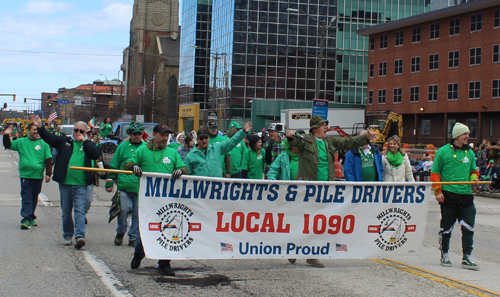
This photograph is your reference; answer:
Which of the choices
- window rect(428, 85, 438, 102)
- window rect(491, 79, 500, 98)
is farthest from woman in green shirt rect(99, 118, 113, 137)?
window rect(428, 85, 438, 102)

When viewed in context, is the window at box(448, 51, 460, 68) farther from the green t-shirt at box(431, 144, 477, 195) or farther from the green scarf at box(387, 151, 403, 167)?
the green t-shirt at box(431, 144, 477, 195)

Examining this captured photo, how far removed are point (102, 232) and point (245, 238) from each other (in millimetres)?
3949

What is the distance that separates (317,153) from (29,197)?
18.4 ft

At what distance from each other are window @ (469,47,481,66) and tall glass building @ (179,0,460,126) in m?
17.0

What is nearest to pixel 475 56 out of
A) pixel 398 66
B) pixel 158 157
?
pixel 398 66

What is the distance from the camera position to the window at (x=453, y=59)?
46062 millimetres

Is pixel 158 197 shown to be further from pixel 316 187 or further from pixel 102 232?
pixel 102 232

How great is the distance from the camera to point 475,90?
4447cm

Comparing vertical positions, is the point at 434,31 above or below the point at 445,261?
above

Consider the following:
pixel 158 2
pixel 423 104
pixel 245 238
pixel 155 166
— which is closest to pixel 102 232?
pixel 155 166

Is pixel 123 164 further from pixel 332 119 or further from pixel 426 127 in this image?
pixel 426 127

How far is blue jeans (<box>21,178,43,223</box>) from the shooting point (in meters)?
10.0

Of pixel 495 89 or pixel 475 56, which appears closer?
pixel 495 89

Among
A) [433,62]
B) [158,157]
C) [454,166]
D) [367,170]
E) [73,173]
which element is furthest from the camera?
[433,62]
